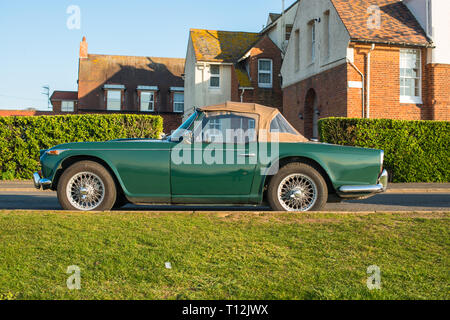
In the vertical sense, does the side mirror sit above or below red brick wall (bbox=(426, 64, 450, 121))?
below

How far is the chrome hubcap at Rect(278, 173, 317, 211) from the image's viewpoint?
6082 millimetres

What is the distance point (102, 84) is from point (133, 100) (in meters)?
3.22

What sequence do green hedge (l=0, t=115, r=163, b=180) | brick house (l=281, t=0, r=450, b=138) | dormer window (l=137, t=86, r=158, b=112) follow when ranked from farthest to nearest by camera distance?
dormer window (l=137, t=86, r=158, b=112), brick house (l=281, t=0, r=450, b=138), green hedge (l=0, t=115, r=163, b=180)

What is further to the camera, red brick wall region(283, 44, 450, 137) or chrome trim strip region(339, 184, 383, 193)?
red brick wall region(283, 44, 450, 137)

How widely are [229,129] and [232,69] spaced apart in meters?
23.8

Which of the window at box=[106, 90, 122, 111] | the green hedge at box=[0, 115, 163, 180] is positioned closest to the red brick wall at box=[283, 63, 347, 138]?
the green hedge at box=[0, 115, 163, 180]

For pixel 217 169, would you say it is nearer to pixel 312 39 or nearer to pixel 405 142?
pixel 405 142

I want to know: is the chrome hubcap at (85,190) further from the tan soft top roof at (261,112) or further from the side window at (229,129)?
the tan soft top roof at (261,112)

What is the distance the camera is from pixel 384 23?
18.9m

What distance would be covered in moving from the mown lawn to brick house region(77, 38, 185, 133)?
33.7 m

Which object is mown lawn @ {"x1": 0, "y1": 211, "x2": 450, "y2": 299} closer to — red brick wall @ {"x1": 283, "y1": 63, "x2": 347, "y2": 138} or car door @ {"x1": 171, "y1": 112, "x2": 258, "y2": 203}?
car door @ {"x1": 171, "y1": 112, "x2": 258, "y2": 203}

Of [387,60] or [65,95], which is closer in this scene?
[387,60]

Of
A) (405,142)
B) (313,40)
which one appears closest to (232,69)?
(313,40)
